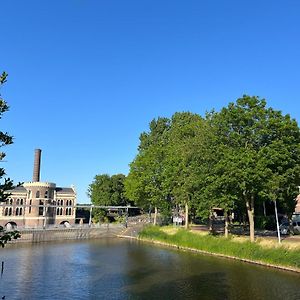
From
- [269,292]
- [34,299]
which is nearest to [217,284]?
[269,292]

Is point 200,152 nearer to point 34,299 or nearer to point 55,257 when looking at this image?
point 55,257

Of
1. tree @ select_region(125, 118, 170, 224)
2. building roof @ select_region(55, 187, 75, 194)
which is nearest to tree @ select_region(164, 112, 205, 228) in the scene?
tree @ select_region(125, 118, 170, 224)

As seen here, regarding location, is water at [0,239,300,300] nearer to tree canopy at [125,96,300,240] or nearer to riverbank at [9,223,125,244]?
tree canopy at [125,96,300,240]

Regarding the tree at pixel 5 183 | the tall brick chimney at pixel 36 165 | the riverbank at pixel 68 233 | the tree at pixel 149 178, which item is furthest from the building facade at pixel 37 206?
the tree at pixel 5 183

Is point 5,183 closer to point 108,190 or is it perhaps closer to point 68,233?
point 68,233

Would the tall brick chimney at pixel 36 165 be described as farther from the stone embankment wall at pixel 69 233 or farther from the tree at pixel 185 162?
the tree at pixel 185 162

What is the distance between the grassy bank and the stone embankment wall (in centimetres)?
2120

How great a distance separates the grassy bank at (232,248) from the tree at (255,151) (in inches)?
222

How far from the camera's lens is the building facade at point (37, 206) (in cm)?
10638

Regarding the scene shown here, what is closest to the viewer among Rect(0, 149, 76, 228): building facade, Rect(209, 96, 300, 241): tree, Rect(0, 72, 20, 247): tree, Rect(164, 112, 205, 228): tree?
Rect(0, 72, 20, 247): tree

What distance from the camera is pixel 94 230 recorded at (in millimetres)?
94062

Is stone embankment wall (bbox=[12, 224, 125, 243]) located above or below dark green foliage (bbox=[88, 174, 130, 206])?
below

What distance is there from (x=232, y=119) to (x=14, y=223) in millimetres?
79203

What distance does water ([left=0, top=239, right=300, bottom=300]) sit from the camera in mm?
31562
